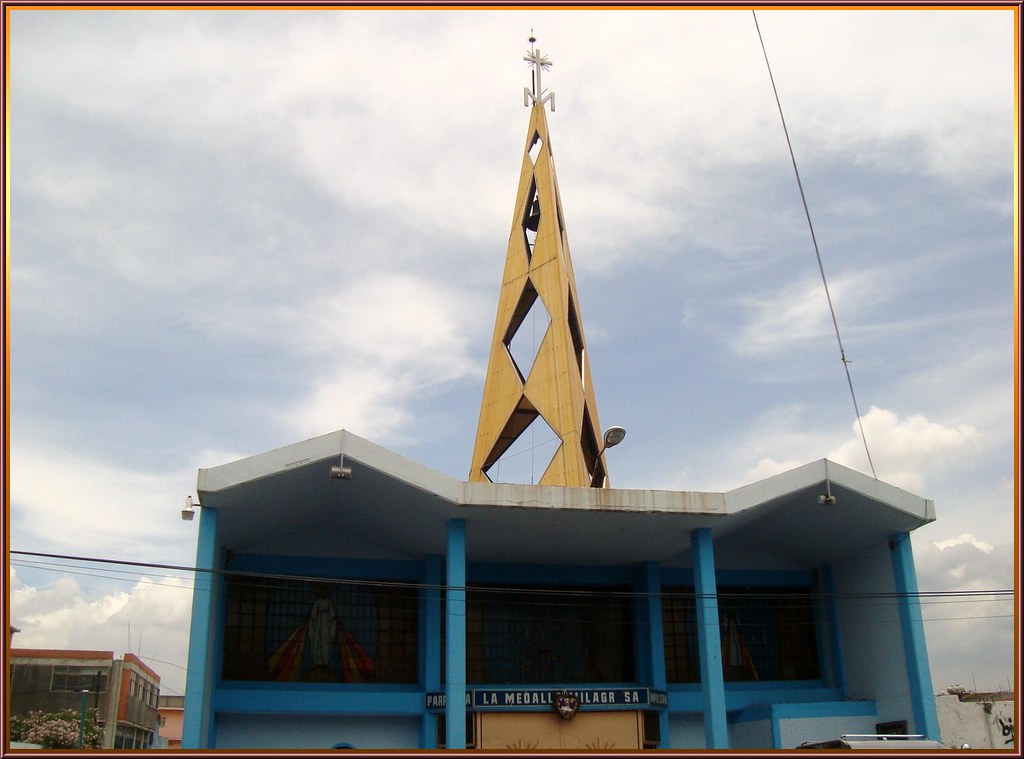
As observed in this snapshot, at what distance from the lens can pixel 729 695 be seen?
19.2m

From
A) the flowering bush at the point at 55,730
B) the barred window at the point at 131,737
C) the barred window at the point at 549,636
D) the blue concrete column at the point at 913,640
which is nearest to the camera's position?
the blue concrete column at the point at 913,640

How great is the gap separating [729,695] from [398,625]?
22.5 feet

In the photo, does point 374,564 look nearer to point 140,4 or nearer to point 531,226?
point 531,226

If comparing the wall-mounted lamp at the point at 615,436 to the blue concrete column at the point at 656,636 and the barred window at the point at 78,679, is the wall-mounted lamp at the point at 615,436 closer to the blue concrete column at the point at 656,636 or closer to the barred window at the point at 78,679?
the blue concrete column at the point at 656,636

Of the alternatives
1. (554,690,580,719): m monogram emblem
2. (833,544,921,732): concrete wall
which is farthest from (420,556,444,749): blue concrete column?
(833,544,921,732): concrete wall

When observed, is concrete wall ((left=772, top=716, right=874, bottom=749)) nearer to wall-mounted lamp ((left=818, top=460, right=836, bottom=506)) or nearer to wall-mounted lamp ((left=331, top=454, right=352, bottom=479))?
wall-mounted lamp ((left=818, top=460, right=836, bottom=506))

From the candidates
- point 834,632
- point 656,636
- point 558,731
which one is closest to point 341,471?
point 558,731

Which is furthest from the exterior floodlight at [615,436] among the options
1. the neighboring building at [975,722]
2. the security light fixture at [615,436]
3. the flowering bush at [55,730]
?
the flowering bush at [55,730]

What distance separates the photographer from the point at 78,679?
3244cm

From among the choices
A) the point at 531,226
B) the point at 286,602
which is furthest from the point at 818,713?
the point at 531,226

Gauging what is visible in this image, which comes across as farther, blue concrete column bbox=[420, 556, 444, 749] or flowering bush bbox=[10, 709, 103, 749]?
flowering bush bbox=[10, 709, 103, 749]

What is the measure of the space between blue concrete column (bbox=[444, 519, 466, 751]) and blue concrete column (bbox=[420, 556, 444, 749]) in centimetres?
224

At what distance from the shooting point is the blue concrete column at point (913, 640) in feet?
55.3

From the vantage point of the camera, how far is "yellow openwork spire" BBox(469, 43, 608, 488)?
20.4 metres
